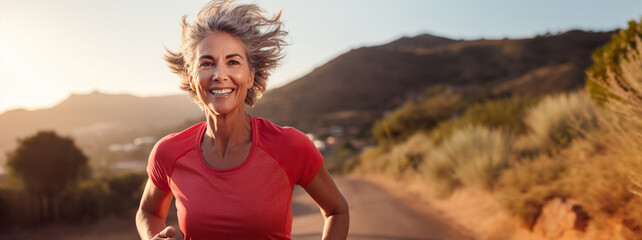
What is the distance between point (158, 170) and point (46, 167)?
14399 mm

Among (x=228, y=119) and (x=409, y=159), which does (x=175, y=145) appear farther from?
(x=409, y=159)

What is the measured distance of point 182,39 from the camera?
1.88 meters

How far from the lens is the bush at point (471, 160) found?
8.02 m

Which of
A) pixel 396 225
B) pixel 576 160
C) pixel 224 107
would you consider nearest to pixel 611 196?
pixel 576 160

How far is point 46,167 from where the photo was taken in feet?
44.3

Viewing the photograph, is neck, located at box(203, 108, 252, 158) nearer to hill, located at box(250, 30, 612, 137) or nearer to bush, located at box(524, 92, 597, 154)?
bush, located at box(524, 92, 597, 154)

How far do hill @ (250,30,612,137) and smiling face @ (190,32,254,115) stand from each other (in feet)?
164

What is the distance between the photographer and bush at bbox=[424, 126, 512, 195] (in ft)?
26.3

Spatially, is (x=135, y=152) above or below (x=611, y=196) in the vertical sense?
below

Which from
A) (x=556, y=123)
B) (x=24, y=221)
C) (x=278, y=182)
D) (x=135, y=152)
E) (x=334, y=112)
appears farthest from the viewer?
(x=334, y=112)

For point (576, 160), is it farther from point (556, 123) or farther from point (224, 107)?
point (224, 107)

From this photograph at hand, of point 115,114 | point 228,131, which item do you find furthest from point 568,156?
point 115,114

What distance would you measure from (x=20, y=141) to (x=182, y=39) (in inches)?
579

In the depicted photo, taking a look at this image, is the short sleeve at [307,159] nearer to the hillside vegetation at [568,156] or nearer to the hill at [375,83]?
the hillside vegetation at [568,156]
